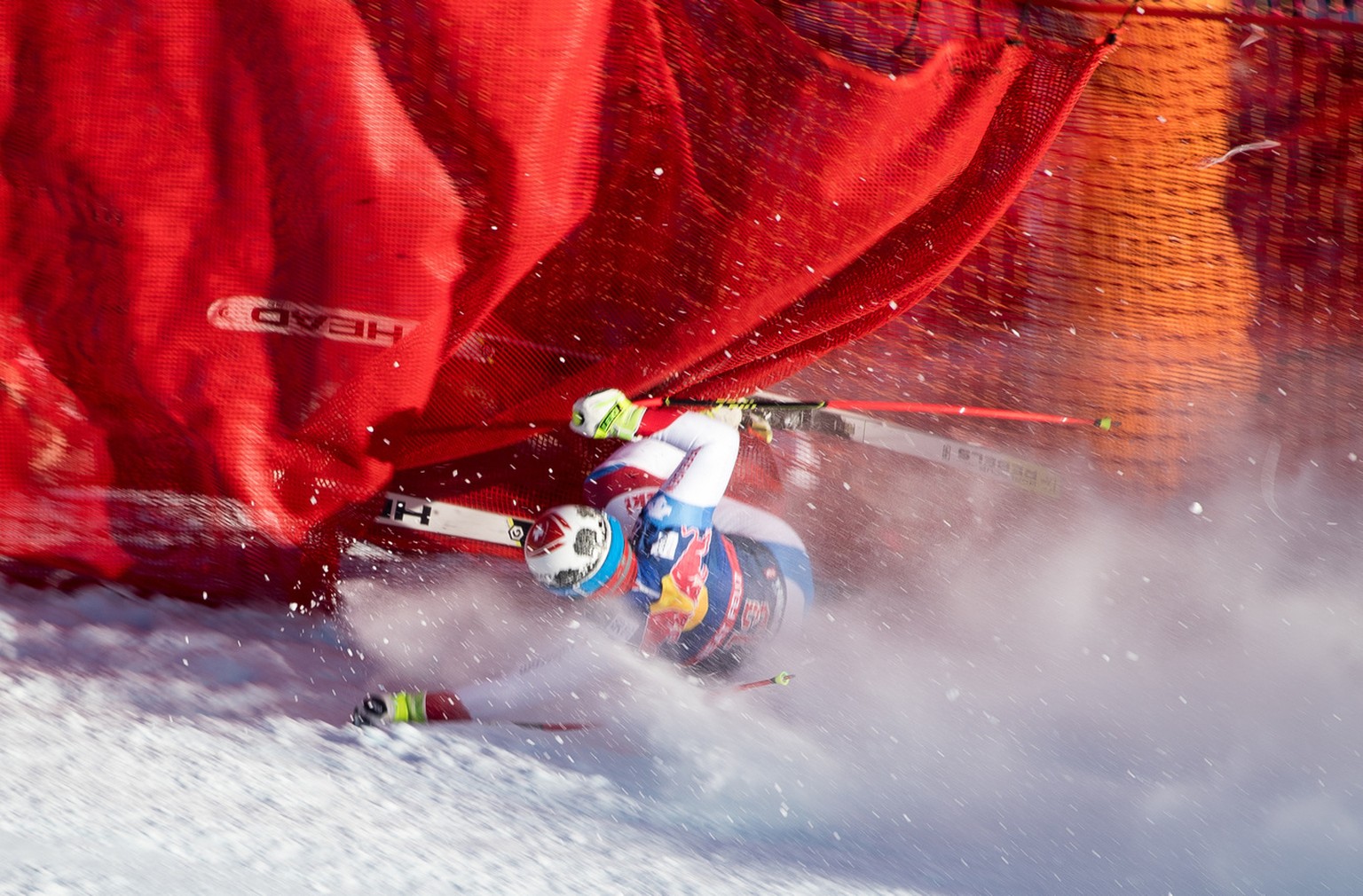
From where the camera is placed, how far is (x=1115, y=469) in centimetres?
202

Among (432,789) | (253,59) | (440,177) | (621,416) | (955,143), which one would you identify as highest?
(955,143)

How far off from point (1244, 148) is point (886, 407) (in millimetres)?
A: 929

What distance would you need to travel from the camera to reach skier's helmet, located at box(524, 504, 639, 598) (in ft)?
4.55

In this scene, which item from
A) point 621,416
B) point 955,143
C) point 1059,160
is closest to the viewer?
point 621,416

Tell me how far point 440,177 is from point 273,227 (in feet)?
0.97

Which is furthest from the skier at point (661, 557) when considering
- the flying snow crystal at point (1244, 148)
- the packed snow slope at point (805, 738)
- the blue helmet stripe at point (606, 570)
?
the flying snow crystal at point (1244, 148)

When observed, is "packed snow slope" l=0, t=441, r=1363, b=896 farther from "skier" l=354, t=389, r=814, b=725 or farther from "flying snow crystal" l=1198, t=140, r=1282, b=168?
"flying snow crystal" l=1198, t=140, r=1282, b=168

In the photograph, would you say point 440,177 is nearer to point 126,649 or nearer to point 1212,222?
point 126,649

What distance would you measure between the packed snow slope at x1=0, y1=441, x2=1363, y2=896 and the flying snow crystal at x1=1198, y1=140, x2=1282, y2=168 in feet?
2.39

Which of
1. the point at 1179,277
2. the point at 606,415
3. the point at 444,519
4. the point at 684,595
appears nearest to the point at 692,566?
the point at 684,595

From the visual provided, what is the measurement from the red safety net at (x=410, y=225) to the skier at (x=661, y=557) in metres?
0.15

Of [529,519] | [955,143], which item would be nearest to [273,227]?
[529,519]

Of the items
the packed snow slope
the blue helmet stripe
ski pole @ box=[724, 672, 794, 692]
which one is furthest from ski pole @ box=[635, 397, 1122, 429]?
ski pole @ box=[724, 672, 794, 692]

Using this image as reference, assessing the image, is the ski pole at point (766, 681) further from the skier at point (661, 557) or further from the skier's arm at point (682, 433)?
the skier's arm at point (682, 433)
